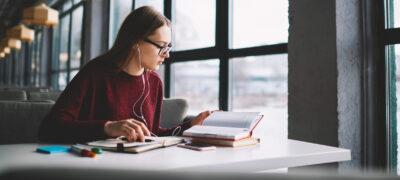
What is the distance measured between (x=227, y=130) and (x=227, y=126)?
0.26ft

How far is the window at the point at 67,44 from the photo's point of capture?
7192 millimetres

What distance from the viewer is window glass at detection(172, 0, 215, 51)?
340cm

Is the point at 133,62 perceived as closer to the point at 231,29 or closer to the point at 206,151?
the point at 206,151

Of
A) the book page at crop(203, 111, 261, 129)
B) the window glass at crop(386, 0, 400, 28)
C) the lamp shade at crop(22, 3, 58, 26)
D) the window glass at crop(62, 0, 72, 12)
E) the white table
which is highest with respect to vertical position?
the window glass at crop(62, 0, 72, 12)

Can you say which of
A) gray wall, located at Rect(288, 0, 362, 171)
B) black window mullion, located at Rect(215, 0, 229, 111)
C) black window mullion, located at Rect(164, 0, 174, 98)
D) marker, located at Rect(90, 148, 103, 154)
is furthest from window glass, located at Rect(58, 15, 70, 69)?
marker, located at Rect(90, 148, 103, 154)

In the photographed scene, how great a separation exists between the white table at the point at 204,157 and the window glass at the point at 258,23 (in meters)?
1.64

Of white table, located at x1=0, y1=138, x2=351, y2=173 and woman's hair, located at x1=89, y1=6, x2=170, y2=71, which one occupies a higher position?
woman's hair, located at x1=89, y1=6, x2=170, y2=71

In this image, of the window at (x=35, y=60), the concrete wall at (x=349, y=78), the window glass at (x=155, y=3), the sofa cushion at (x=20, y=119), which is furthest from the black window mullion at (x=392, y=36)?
the window at (x=35, y=60)

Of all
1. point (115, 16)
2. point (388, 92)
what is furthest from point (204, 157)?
point (115, 16)

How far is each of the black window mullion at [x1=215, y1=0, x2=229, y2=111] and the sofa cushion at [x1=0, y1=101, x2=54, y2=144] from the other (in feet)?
5.98

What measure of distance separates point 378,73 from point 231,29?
1458 millimetres

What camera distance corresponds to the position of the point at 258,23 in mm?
2887

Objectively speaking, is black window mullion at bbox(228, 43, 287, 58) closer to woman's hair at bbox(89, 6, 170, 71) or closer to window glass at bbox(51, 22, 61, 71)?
woman's hair at bbox(89, 6, 170, 71)

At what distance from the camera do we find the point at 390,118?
1.95 metres
